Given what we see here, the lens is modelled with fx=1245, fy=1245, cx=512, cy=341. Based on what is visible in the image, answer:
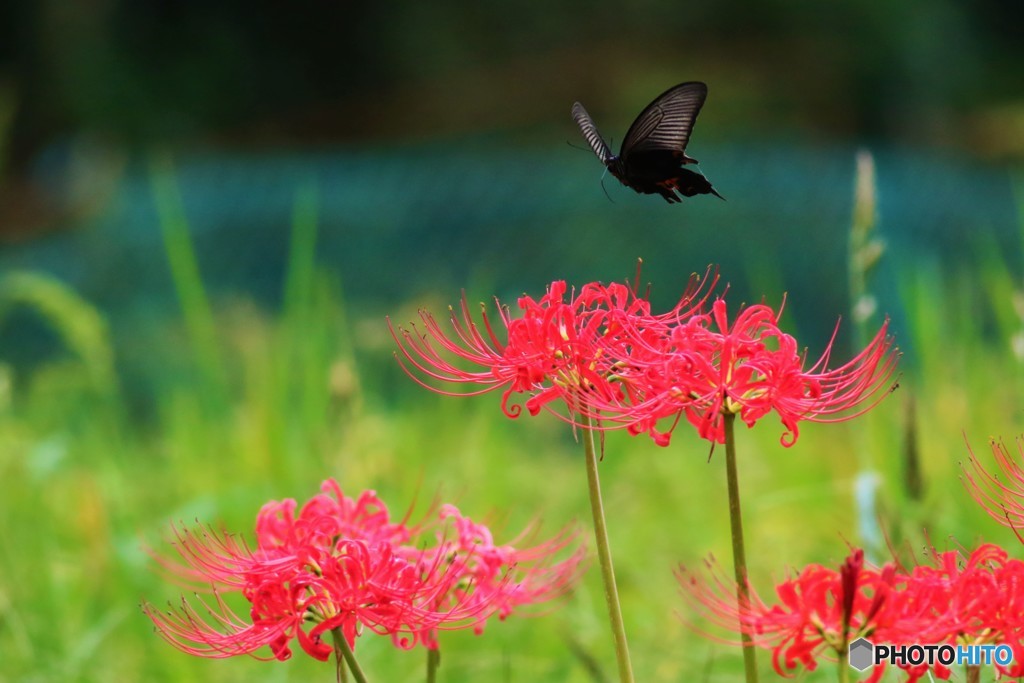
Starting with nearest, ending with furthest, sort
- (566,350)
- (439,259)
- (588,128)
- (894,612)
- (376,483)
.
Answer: (894,612), (566,350), (588,128), (376,483), (439,259)

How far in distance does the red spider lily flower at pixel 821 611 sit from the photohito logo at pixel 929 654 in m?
0.02

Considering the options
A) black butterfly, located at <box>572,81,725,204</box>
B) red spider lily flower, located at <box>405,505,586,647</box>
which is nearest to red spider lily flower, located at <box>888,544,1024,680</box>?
red spider lily flower, located at <box>405,505,586,647</box>

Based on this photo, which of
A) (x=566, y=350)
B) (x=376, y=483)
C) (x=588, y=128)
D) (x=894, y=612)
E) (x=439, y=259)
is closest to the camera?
(x=894, y=612)

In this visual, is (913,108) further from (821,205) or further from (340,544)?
(340,544)

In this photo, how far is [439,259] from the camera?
6449 mm

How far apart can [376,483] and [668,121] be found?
1267 mm

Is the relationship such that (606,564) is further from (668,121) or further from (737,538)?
(668,121)

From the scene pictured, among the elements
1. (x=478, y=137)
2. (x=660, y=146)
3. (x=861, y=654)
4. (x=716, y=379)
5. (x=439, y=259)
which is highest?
(x=478, y=137)

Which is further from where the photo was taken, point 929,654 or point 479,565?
point 479,565

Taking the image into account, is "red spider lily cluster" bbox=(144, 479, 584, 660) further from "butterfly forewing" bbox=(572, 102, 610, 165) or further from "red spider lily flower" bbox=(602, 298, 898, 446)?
"butterfly forewing" bbox=(572, 102, 610, 165)

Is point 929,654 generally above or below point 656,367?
below

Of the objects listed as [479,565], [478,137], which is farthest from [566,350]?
[478,137]

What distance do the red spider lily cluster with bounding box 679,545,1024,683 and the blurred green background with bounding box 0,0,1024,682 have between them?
0.13 meters

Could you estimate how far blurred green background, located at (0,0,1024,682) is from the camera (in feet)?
6.34
